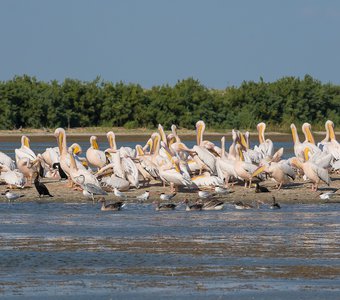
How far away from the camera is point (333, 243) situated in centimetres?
1066

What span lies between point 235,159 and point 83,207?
10.5 ft

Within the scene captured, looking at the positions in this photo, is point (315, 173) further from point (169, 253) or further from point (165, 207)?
point (169, 253)

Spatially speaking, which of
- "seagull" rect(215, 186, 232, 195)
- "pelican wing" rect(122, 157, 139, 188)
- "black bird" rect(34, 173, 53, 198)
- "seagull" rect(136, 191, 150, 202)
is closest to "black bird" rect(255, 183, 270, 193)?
"seagull" rect(215, 186, 232, 195)

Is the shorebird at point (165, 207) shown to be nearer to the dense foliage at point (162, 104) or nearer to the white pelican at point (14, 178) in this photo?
the white pelican at point (14, 178)

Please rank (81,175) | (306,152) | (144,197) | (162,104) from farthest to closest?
(162,104) < (306,152) < (81,175) < (144,197)

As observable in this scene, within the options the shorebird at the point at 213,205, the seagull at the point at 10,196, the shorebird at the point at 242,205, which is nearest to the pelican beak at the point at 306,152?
the shorebird at the point at 242,205

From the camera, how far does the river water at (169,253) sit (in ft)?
26.9

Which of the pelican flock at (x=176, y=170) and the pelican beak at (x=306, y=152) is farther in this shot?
the pelican beak at (x=306, y=152)

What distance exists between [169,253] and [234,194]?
20.1 feet

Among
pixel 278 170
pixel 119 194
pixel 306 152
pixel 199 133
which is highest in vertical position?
pixel 199 133

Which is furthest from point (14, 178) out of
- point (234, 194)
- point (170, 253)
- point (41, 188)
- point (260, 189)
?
point (170, 253)

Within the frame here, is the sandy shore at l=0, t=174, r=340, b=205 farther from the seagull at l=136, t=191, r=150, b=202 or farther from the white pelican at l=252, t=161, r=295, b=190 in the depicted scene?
the white pelican at l=252, t=161, r=295, b=190

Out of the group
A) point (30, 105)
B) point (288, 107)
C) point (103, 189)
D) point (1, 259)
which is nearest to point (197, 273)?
point (1, 259)

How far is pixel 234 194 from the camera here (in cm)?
1614
